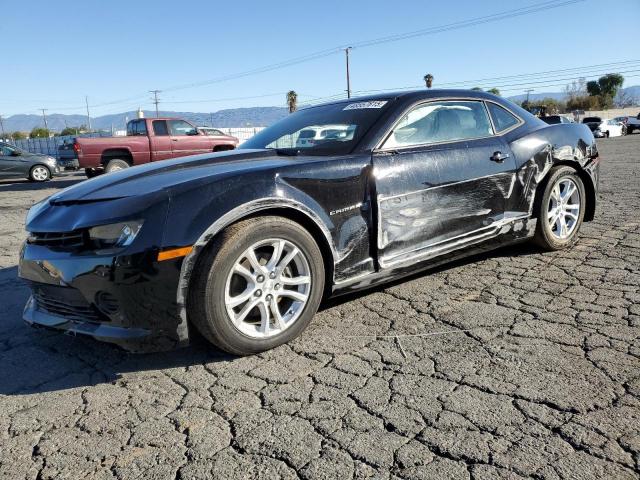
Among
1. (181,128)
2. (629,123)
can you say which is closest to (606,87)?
(629,123)

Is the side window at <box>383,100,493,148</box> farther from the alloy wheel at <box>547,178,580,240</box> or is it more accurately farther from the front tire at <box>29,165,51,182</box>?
the front tire at <box>29,165,51,182</box>

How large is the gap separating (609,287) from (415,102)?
74.9 inches

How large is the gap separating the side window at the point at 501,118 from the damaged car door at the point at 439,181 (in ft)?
0.30

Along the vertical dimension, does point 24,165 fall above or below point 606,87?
below

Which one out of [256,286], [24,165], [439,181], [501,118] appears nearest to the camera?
[256,286]

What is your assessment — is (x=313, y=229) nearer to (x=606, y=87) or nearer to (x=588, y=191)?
(x=588, y=191)

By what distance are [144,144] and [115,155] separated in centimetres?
86

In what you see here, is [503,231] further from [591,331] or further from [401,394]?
[401,394]

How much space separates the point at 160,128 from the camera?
14.8 m

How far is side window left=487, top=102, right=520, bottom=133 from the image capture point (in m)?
4.14

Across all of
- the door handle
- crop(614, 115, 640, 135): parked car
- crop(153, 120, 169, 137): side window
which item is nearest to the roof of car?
the door handle

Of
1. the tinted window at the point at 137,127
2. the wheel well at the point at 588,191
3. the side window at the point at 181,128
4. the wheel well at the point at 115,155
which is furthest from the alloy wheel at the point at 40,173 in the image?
the wheel well at the point at 588,191

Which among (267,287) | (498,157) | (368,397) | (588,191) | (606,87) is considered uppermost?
(606,87)

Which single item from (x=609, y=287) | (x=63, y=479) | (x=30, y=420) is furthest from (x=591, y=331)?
(x=30, y=420)
